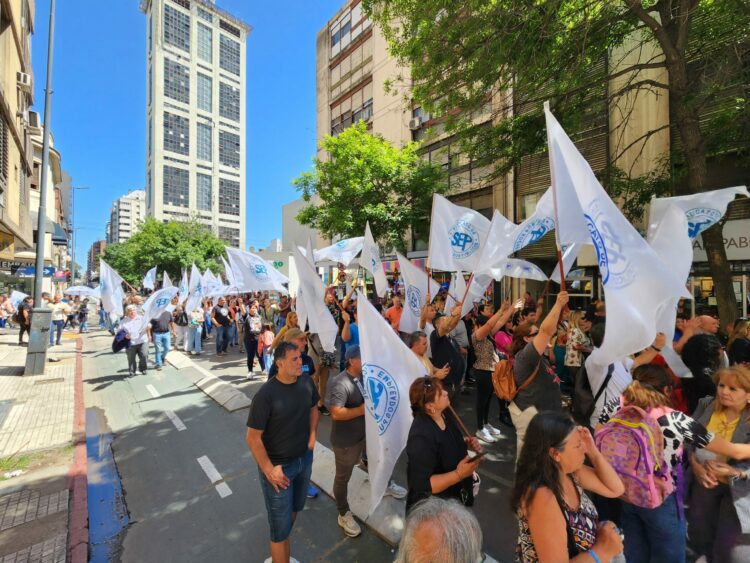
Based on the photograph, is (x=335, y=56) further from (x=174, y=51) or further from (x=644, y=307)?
(x=174, y=51)

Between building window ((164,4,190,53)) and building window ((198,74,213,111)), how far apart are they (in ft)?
17.4

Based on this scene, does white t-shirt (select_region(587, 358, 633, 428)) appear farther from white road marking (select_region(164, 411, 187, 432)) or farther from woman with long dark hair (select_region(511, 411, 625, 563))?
white road marking (select_region(164, 411, 187, 432))

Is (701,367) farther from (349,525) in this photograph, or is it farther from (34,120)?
(34,120)

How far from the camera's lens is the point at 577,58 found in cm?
742

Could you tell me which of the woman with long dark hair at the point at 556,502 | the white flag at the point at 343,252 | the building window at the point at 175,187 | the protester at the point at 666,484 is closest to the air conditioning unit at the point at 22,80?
the white flag at the point at 343,252

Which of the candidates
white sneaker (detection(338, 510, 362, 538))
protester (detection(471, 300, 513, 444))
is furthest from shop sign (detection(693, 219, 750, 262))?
white sneaker (detection(338, 510, 362, 538))

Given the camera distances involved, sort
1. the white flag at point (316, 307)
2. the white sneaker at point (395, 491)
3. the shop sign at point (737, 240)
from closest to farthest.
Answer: the white sneaker at point (395, 491), the white flag at point (316, 307), the shop sign at point (737, 240)

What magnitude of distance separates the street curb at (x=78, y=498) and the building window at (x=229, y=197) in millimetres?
83613

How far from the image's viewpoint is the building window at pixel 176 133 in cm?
7188

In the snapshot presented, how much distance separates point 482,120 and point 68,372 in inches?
674

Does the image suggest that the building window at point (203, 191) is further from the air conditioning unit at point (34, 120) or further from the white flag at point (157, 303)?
the white flag at point (157, 303)

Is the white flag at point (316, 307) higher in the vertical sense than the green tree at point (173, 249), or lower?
lower

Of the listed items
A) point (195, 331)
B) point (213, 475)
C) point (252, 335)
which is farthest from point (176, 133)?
point (213, 475)

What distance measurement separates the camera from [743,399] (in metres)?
2.51
